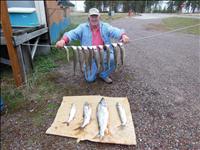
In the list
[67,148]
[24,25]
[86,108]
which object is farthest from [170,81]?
[24,25]

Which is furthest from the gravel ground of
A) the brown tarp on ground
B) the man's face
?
the man's face

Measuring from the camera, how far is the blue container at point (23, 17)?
717 centimetres

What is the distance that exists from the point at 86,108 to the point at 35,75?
2.37 meters

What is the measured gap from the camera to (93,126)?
3393 millimetres

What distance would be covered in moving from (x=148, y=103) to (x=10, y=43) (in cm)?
312

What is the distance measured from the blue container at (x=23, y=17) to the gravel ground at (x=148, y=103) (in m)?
2.09

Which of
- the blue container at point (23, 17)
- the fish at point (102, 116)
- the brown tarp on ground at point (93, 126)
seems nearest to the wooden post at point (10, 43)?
the brown tarp on ground at point (93, 126)

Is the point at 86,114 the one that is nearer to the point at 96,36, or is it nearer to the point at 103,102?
the point at 103,102

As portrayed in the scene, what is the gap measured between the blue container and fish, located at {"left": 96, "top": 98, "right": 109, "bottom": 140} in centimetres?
458

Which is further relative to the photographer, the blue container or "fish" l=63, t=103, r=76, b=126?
the blue container

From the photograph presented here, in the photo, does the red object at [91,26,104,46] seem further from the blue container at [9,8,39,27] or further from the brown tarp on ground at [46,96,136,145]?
the blue container at [9,8,39,27]

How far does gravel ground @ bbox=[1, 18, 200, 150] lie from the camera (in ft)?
10.4

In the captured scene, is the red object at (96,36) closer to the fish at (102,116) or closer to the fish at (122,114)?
the fish at (102,116)

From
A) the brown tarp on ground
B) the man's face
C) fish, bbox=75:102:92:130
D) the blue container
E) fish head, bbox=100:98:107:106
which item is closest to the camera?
the brown tarp on ground
